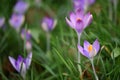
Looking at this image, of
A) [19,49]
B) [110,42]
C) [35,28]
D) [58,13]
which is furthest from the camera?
[58,13]

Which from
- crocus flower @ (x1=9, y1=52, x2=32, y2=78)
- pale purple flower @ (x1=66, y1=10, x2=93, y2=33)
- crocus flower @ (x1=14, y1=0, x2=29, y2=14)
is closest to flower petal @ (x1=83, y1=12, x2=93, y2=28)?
pale purple flower @ (x1=66, y1=10, x2=93, y2=33)

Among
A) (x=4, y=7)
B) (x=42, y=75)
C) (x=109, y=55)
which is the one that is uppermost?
(x=4, y=7)

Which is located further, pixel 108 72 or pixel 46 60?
pixel 46 60

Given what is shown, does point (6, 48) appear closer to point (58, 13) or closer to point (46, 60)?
point (46, 60)

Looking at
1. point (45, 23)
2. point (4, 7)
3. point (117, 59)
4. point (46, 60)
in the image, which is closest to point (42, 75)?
point (46, 60)

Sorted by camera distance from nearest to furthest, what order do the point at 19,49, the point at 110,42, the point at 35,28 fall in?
the point at 110,42
the point at 19,49
the point at 35,28

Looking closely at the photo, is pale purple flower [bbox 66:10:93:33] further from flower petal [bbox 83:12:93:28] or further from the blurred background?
the blurred background

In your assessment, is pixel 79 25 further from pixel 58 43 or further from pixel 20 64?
pixel 58 43

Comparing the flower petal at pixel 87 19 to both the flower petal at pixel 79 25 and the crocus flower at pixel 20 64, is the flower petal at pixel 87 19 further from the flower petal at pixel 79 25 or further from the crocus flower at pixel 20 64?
the crocus flower at pixel 20 64

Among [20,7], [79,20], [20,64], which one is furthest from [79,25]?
[20,7]
